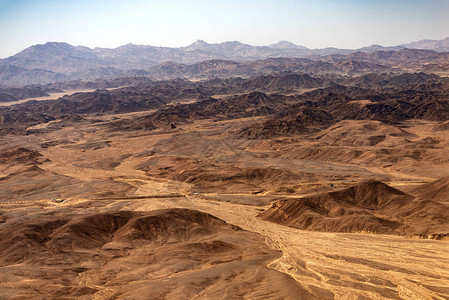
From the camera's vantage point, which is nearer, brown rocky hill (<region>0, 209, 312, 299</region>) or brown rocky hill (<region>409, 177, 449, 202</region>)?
brown rocky hill (<region>0, 209, 312, 299</region>)

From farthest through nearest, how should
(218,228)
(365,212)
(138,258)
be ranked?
(365,212) → (218,228) → (138,258)

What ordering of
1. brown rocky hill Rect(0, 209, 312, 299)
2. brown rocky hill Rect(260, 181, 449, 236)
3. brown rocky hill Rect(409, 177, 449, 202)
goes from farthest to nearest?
brown rocky hill Rect(409, 177, 449, 202) < brown rocky hill Rect(260, 181, 449, 236) < brown rocky hill Rect(0, 209, 312, 299)

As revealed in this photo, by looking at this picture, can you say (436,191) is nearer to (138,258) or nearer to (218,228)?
(218,228)

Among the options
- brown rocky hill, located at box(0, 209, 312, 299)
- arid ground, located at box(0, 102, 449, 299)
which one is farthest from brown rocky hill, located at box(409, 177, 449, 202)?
brown rocky hill, located at box(0, 209, 312, 299)

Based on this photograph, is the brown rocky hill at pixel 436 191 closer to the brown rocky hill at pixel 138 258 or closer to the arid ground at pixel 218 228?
the arid ground at pixel 218 228

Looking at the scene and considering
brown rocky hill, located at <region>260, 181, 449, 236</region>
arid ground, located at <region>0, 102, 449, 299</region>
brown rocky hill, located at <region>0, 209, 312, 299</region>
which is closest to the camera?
brown rocky hill, located at <region>0, 209, 312, 299</region>

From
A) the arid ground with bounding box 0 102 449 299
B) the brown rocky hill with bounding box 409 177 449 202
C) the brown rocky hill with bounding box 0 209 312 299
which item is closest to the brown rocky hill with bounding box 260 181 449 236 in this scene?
the arid ground with bounding box 0 102 449 299

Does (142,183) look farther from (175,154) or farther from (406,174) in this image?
(406,174)

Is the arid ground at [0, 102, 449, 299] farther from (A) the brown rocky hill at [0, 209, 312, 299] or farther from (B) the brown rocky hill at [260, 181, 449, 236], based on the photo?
(B) the brown rocky hill at [260, 181, 449, 236]

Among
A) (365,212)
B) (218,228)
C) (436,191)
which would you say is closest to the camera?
(218,228)

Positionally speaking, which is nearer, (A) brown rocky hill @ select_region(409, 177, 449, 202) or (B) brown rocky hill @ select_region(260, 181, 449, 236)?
(B) brown rocky hill @ select_region(260, 181, 449, 236)

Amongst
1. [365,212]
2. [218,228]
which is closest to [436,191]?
[365,212]
